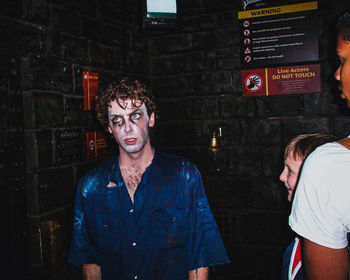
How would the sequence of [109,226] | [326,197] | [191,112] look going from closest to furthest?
[326,197], [109,226], [191,112]

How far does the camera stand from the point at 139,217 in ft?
6.21

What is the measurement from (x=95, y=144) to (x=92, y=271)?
1.25 meters

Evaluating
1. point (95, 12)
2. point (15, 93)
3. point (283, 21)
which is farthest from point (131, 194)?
point (283, 21)

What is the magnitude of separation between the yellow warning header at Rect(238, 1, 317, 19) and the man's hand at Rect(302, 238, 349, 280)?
3.00 metres

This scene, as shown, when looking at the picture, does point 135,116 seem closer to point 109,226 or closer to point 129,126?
point 129,126

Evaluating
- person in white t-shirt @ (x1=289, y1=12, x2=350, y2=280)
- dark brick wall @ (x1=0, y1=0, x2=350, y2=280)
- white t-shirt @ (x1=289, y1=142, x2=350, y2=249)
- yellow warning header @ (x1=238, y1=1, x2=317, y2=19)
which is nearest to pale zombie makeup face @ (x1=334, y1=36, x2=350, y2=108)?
person in white t-shirt @ (x1=289, y1=12, x2=350, y2=280)

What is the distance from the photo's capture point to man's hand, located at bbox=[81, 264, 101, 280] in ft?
6.42

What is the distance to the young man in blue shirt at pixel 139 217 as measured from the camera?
1.86 meters

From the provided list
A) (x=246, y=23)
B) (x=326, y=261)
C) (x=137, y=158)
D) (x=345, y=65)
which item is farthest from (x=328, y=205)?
(x=246, y=23)

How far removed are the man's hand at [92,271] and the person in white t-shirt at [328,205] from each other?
55.3 inches

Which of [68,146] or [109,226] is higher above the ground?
[68,146]

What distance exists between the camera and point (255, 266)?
3.52 metres

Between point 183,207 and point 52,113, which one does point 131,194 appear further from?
point 52,113

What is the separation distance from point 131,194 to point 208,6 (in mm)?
2799
